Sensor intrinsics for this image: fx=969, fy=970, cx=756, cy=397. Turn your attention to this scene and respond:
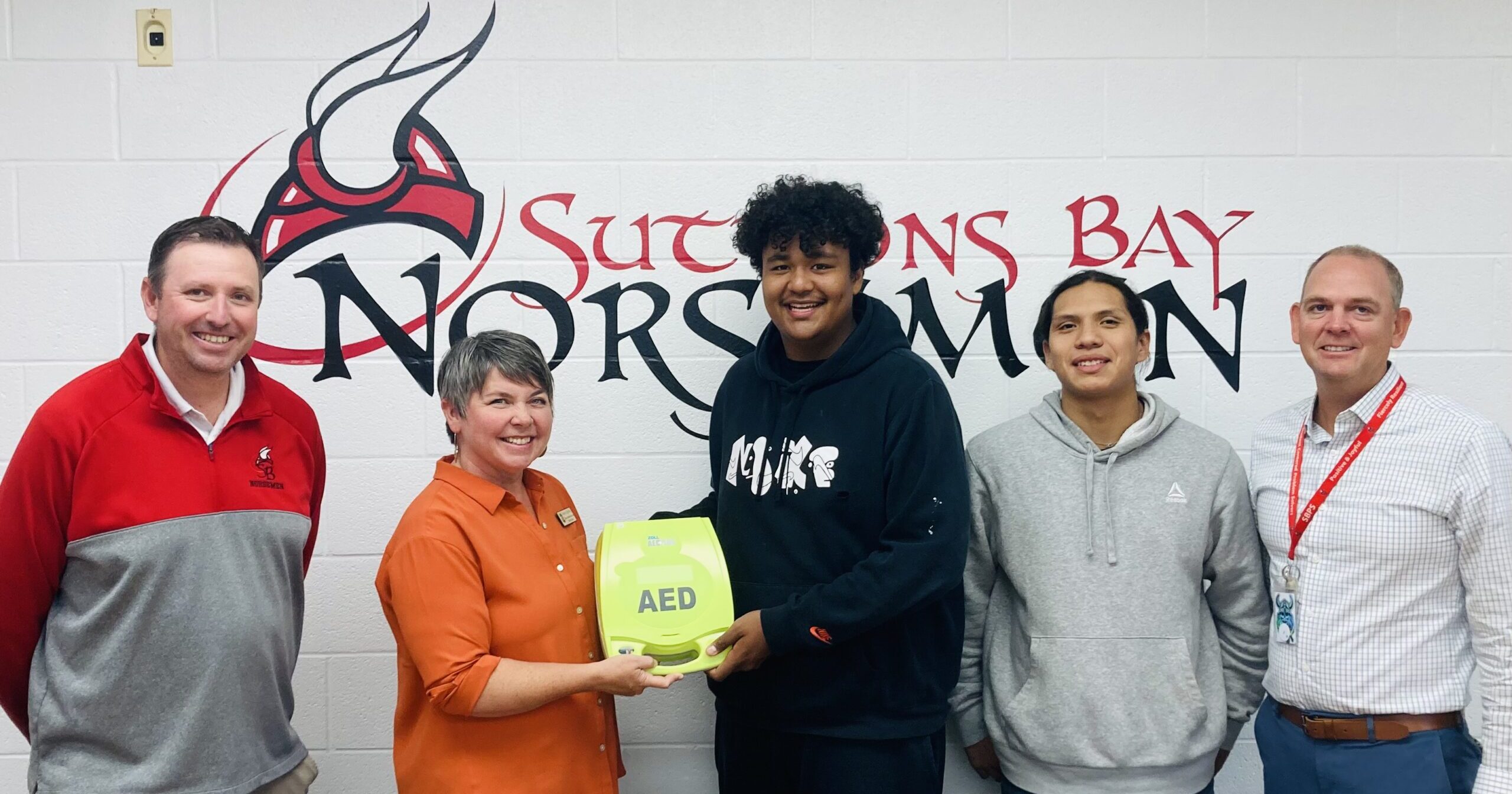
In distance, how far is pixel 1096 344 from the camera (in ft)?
6.59

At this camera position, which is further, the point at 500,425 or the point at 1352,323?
the point at 1352,323

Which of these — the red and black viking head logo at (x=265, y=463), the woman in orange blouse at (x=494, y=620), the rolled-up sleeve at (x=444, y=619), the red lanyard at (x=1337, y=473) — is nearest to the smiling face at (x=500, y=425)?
the woman in orange blouse at (x=494, y=620)

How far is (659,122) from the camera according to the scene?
2418 millimetres

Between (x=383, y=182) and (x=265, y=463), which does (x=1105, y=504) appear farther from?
(x=383, y=182)

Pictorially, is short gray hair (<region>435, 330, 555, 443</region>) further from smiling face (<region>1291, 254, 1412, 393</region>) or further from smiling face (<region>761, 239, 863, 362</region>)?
smiling face (<region>1291, 254, 1412, 393</region>)

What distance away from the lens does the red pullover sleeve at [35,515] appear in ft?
5.42

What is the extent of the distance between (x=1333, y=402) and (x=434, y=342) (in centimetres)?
202

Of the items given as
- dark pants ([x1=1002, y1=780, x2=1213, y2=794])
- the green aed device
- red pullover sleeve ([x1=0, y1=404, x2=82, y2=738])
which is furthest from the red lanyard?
red pullover sleeve ([x1=0, y1=404, x2=82, y2=738])

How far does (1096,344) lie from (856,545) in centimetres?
65

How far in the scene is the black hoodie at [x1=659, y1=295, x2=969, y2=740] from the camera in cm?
185

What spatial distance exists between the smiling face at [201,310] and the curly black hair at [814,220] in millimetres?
998

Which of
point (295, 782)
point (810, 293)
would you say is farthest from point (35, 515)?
point (810, 293)

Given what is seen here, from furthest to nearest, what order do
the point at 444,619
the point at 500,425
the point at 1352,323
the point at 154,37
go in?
the point at 154,37
the point at 1352,323
the point at 500,425
the point at 444,619

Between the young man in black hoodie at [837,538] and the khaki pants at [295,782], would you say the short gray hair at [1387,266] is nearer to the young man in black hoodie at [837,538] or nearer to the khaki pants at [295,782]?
the young man in black hoodie at [837,538]
